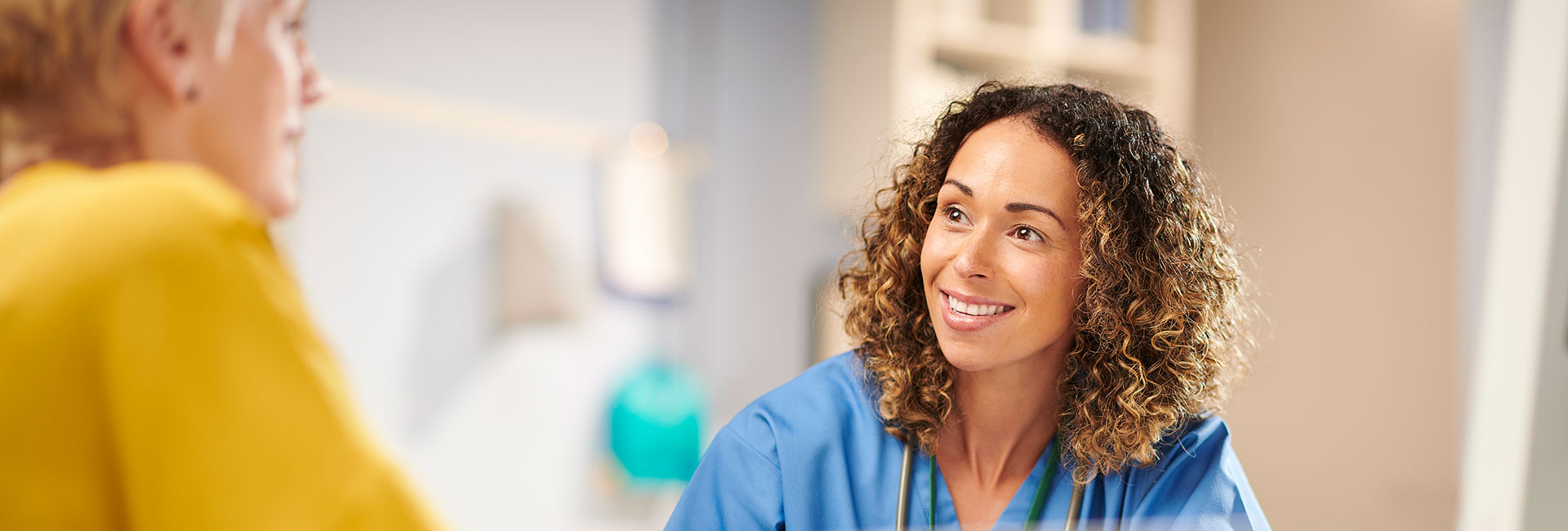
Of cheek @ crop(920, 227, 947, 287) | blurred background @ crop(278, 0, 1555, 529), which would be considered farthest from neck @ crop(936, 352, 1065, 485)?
blurred background @ crop(278, 0, 1555, 529)

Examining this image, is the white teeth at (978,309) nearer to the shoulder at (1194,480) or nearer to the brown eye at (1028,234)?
the brown eye at (1028,234)

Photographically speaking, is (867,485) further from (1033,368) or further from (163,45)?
(163,45)

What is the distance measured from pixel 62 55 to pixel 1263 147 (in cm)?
181

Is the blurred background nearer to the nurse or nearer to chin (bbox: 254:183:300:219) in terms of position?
the nurse

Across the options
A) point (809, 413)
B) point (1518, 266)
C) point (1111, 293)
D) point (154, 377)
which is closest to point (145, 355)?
point (154, 377)

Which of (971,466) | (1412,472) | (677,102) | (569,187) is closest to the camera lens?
(971,466)

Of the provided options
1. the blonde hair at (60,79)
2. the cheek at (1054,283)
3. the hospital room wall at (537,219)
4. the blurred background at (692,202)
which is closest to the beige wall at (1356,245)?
the blurred background at (692,202)

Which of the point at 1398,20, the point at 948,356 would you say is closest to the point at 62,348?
the point at 948,356

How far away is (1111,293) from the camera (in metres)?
0.73

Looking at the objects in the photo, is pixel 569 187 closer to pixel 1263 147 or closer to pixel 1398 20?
pixel 1263 147

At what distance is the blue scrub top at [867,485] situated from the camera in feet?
2.33

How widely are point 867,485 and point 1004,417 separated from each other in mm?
138

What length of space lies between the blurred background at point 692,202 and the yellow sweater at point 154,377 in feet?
3.90

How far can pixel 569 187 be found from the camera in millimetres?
1879
